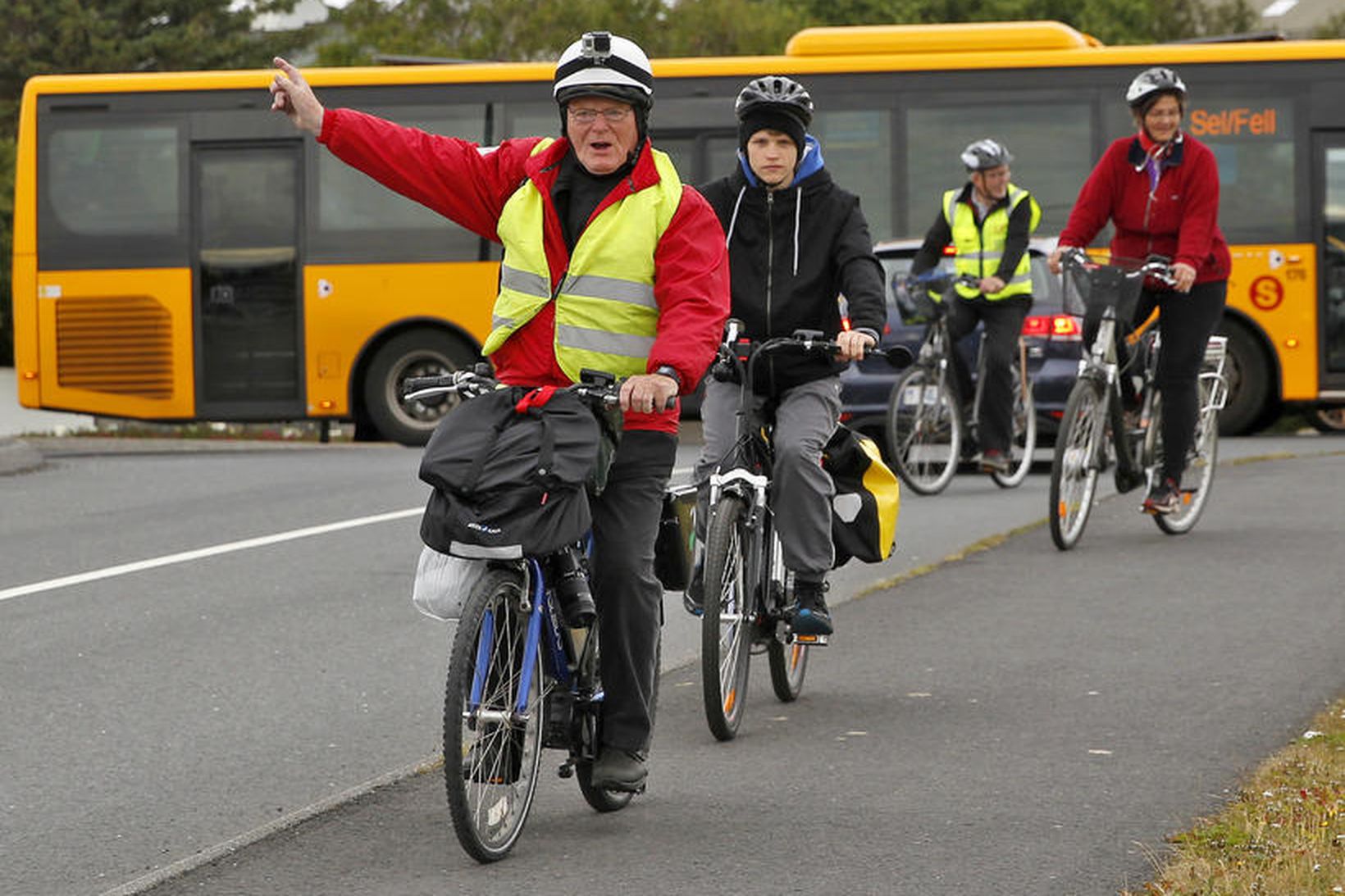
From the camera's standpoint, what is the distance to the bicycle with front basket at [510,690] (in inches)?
197

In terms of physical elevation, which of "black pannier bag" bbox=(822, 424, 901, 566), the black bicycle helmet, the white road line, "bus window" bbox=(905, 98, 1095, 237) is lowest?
the white road line

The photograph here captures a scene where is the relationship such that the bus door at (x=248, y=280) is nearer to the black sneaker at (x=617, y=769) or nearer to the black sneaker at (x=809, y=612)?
the black sneaker at (x=809, y=612)

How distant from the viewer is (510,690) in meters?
5.24

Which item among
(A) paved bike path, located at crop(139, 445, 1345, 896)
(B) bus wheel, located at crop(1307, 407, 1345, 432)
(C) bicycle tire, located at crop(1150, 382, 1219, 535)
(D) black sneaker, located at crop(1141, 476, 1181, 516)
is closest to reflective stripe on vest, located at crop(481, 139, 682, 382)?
(A) paved bike path, located at crop(139, 445, 1345, 896)

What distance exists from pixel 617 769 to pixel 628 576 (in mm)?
447

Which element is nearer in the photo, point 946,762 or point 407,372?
point 946,762

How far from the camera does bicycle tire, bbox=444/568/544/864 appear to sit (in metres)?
4.96

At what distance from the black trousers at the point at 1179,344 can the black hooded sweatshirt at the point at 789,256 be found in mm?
4032

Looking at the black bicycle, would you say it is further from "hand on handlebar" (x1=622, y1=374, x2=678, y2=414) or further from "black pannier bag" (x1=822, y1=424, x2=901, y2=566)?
"hand on handlebar" (x1=622, y1=374, x2=678, y2=414)

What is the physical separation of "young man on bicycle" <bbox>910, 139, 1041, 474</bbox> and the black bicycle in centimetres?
695

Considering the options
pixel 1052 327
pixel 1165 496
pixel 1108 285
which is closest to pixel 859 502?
pixel 1108 285

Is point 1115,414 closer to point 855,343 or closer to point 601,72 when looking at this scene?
point 855,343

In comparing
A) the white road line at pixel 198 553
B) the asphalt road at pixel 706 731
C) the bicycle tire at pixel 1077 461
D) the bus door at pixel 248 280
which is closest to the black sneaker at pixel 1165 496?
the asphalt road at pixel 706 731

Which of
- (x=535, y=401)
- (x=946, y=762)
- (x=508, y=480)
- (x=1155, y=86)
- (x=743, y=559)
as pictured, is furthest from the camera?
(x=1155, y=86)
